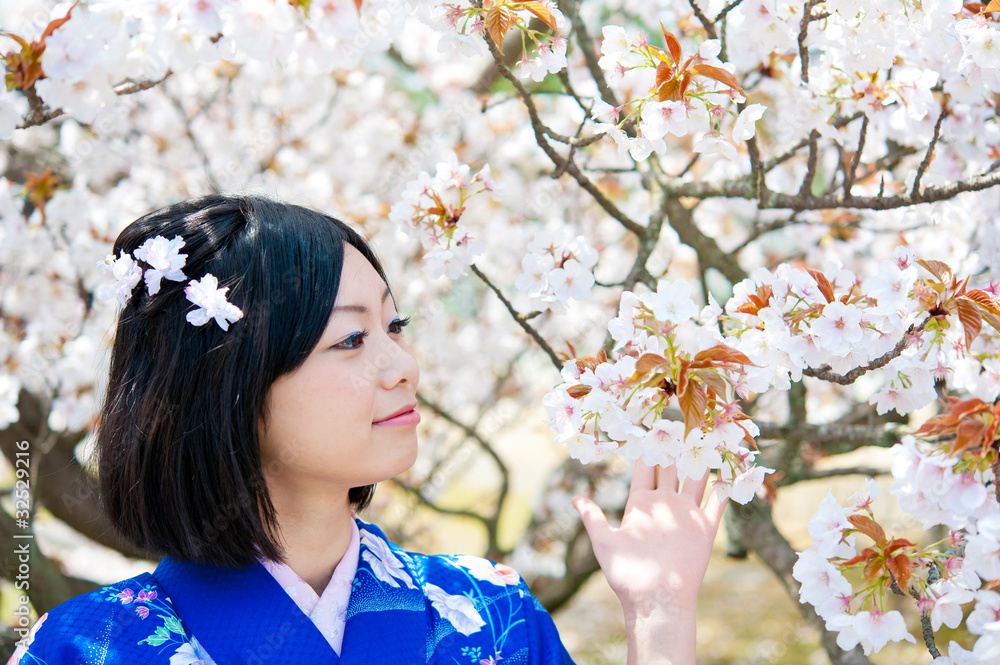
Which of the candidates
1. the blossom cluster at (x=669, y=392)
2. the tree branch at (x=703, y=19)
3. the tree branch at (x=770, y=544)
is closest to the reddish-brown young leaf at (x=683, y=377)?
the blossom cluster at (x=669, y=392)

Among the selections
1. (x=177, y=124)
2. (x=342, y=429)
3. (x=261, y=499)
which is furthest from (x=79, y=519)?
(x=177, y=124)

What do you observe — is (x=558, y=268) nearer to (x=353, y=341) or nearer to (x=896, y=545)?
(x=353, y=341)

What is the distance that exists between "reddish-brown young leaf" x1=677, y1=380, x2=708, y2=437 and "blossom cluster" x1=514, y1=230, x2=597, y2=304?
453 millimetres

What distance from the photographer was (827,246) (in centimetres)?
274

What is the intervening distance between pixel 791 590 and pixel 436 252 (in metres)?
1.18

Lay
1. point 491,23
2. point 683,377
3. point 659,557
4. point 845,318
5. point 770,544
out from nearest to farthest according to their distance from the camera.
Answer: point 683,377, point 845,318, point 491,23, point 659,557, point 770,544

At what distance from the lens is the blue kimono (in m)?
1.21

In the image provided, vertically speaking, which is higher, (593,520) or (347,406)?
(347,406)

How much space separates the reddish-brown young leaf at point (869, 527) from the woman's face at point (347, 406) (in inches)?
27.1

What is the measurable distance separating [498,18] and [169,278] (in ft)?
2.21

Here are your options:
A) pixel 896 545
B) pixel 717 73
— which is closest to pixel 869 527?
pixel 896 545

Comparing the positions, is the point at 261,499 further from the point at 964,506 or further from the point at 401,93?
the point at 401,93

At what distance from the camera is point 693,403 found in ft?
3.15

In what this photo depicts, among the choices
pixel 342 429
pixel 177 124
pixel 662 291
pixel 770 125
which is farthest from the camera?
pixel 177 124
